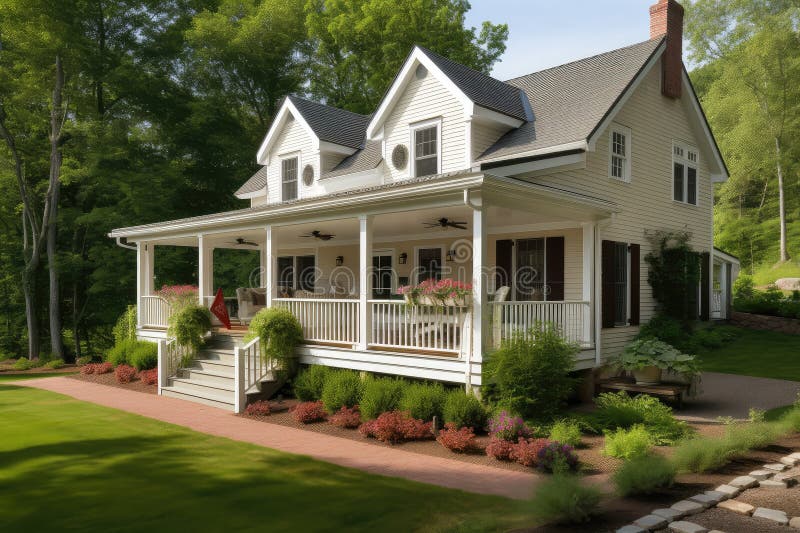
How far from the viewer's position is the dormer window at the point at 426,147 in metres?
14.7

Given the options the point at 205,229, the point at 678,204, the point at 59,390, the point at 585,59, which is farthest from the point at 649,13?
the point at 59,390

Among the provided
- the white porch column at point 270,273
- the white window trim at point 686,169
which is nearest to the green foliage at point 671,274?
the white window trim at point 686,169

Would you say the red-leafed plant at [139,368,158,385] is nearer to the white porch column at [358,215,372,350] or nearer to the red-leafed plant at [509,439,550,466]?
the white porch column at [358,215,372,350]

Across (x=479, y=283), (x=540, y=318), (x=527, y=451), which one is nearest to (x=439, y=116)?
(x=540, y=318)

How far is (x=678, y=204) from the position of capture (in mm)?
16453

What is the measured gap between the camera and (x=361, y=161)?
16.9 metres

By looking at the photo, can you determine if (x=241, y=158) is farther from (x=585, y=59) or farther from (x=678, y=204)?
(x=678, y=204)

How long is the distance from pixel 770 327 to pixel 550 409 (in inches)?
535

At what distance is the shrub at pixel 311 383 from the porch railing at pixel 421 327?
1.27 meters

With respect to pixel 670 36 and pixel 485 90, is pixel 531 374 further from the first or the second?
pixel 670 36

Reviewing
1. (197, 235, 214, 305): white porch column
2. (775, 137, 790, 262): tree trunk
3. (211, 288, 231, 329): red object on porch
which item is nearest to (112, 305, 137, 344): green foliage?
(197, 235, 214, 305): white porch column

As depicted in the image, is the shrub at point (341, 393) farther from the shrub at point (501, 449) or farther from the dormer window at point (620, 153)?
the dormer window at point (620, 153)

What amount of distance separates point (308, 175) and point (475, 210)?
9.67 meters

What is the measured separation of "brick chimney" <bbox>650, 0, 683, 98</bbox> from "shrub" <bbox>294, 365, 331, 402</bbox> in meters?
11.7
